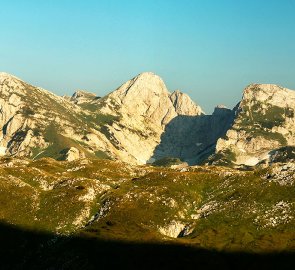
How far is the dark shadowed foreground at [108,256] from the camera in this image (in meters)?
72.4

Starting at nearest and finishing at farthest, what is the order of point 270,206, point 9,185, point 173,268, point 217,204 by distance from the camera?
1. point 173,268
2. point 270,206
3. point 217,204
4. point 9,185

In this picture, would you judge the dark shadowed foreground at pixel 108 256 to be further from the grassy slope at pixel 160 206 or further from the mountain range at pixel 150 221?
the grassy slope at pixel 160 206

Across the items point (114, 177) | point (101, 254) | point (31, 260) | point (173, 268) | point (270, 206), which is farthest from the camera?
point (114, 177)

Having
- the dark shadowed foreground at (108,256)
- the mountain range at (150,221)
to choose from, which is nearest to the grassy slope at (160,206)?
the mountain range at (150,221)

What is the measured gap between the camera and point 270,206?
91.8 meters

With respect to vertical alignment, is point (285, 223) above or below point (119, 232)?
above

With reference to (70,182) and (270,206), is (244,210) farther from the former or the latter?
(70,182)

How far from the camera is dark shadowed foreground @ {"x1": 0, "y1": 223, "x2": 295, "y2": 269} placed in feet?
237

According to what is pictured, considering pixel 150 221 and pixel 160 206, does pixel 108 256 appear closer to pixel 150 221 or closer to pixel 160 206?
pixel 150 221

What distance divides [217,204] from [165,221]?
12.7 m

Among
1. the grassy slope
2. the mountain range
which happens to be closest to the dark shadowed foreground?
the mountain range

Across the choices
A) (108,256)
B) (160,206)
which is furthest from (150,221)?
(108,256)

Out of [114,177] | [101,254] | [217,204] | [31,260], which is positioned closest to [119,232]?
[101,254]

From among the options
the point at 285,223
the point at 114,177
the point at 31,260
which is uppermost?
the point at 114,177
